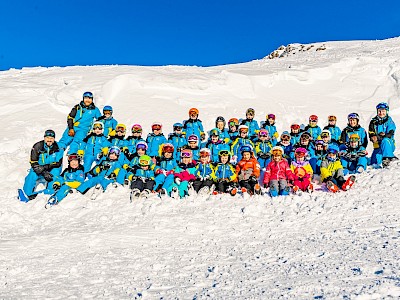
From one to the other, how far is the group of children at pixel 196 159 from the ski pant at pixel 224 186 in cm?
2

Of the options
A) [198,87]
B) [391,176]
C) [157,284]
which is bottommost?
[157,284]

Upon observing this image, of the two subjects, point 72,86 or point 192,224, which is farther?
point 72,86

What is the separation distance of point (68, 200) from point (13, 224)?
1266 millimetres

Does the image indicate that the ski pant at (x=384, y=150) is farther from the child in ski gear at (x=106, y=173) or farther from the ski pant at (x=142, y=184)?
the child in ski gear at (x=106, y=173)

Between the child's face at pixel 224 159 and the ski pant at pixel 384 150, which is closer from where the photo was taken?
the child's face at pixel 224 159

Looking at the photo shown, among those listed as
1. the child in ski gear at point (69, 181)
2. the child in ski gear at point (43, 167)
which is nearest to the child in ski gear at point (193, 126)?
the child in ski gear at point (69, 181)

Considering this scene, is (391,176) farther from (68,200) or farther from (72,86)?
(72,86)

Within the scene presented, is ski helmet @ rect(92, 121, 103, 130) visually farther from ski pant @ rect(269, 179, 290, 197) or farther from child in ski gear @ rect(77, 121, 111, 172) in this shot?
ski pant @ rect(269, 179, 290, 197)

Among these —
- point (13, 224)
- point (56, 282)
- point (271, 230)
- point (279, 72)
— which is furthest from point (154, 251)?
point (279, 72)

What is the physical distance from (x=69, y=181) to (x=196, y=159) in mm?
3169

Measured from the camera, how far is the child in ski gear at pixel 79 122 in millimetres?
11328

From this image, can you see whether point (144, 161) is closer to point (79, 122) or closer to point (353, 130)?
point (79, 122)

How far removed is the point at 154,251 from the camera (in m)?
5.35

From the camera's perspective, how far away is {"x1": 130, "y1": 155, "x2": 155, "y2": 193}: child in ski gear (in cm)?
834
